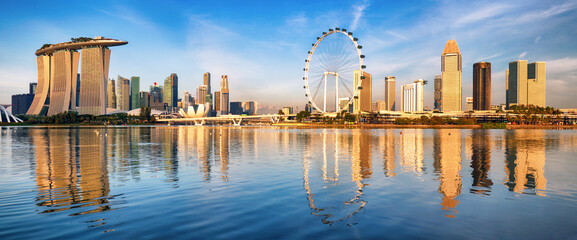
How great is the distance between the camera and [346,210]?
540 inches

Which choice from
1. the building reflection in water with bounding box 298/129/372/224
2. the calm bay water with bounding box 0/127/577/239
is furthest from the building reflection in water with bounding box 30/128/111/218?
the building reflection in water with bounding box 298/129/372/224

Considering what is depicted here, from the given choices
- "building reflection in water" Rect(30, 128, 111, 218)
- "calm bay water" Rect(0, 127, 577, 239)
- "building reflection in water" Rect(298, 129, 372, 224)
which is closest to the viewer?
"calm bay water" Rect(0, 127, 577, 239)

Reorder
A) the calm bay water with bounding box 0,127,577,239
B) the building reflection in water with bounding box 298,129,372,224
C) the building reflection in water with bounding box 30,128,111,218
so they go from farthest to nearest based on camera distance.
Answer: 1. the building reflection in water with bounding box 30,128,111,218
2. the building reflection in water with bounding box 298,129,372,224
3. the calm bay water with bounding box 0,127,577,239

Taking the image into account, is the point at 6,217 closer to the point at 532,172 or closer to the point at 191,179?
the point at 191,179

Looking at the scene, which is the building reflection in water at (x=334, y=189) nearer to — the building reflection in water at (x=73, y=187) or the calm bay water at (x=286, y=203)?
the calm bay water at (x=286, y=203)

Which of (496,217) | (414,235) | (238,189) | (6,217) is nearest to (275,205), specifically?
(238,189)

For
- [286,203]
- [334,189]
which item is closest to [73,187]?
[286,203]

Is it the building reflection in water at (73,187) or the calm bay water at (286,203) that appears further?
the building reflection in water at (73,187)

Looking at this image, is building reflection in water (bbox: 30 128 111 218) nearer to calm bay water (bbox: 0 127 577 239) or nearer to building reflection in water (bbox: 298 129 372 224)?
calm bay water (bbox: 0 127 577 239)

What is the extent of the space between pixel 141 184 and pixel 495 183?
19.7 meters

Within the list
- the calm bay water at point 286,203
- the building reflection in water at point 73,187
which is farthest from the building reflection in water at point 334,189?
the building reflection in water at point 73,187

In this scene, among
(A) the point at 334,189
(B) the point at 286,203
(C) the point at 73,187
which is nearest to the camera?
(B) the point at 286,203

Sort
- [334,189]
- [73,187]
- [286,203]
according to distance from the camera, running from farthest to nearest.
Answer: [73,187] → [334,189] → [286,203]

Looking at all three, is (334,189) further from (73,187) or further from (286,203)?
(73,187)
